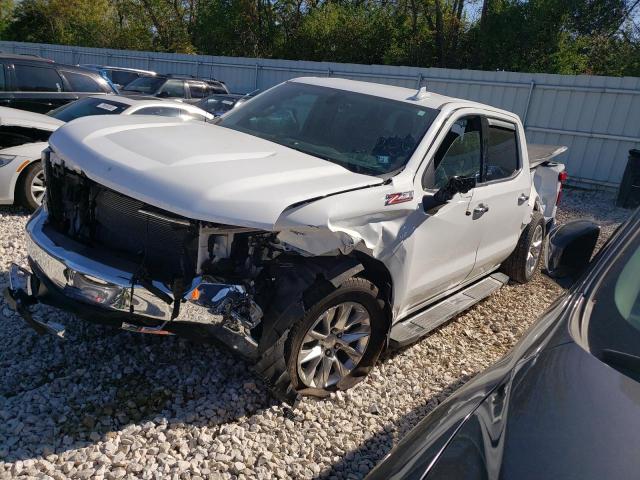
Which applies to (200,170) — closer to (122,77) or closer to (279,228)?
(279,228)

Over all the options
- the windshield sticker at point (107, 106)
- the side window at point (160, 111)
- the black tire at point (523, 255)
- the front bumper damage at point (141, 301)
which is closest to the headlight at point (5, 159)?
the windshield sticker at point (107, 106)

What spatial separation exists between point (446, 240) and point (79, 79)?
770 centimetres

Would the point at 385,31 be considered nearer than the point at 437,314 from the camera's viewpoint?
No

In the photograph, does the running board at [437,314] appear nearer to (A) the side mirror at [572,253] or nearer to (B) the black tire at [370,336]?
(B) the black tire at [370,336]

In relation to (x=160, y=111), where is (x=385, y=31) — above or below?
above

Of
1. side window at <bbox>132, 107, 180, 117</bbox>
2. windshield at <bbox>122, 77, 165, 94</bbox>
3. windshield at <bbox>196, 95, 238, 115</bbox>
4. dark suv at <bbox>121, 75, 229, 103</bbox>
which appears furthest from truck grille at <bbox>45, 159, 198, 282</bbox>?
windshield at <bbox>122, 77, 165, 94</bbox>

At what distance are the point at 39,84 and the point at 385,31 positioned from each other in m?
19.5

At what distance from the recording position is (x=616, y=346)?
191 centimetres

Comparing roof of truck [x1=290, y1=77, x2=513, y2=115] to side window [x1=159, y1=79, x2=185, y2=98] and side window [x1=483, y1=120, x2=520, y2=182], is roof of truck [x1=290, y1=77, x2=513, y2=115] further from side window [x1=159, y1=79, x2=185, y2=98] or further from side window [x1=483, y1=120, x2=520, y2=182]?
side window [x1=159, y1=79, x2=185, y2=98]

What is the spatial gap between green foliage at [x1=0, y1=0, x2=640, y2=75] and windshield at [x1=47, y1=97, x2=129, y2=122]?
18.1m

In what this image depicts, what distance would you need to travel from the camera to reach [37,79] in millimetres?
8711

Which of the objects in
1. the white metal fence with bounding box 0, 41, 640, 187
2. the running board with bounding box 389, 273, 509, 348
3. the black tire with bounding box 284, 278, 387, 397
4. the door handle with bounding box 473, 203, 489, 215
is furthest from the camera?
the white metal fence with bounding box 0, 41, 640, 187

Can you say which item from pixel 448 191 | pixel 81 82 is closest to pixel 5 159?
pixel 81 82

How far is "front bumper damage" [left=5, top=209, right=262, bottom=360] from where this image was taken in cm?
273
